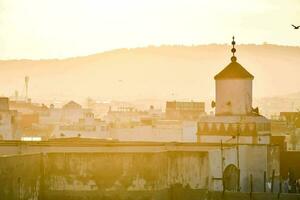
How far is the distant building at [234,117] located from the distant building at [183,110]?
4885cm

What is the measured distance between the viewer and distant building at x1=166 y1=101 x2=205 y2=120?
85.9 metres

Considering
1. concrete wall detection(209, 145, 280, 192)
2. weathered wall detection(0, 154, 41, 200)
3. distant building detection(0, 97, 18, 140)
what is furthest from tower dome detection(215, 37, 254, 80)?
distant building detection(0, 97, 18, 140)

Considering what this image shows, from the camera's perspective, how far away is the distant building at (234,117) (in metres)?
33.4

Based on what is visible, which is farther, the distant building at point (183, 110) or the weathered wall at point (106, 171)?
the distant building at point (183, 110)

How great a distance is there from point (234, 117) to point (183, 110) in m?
54.8

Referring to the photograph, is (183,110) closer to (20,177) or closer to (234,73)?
(234,73)

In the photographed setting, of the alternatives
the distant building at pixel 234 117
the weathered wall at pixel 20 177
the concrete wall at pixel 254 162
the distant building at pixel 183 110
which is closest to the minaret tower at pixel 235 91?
the distant building at pixel 234 117

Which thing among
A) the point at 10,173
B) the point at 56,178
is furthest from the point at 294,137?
the point at 10,173

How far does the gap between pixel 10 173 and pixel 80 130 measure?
41071 mm

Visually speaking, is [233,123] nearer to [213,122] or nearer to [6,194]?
[213,122]

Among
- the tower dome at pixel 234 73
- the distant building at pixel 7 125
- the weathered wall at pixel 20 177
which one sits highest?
the tower dome at pixel 234 73

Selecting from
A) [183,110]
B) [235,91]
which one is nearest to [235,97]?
[235,91]

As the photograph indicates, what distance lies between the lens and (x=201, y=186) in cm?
2828

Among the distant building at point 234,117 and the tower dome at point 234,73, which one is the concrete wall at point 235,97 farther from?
the tower dome at point 234,73
